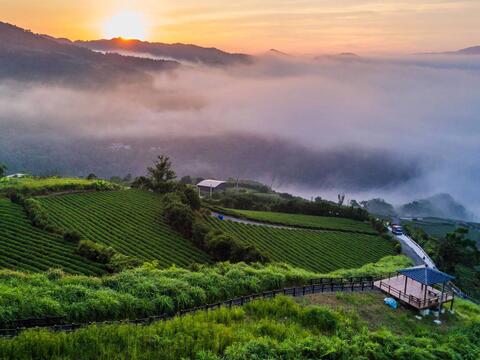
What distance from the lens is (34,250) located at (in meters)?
38.8

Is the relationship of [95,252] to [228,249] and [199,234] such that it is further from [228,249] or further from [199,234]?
[199,234]

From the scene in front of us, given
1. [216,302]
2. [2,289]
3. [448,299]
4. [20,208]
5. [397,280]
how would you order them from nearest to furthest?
[2,289] → [216,302] → [448,299] → [397,280] → [20,208]

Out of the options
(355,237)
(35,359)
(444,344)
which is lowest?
(355,237)

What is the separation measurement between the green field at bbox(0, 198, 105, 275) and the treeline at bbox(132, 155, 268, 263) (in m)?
14.4

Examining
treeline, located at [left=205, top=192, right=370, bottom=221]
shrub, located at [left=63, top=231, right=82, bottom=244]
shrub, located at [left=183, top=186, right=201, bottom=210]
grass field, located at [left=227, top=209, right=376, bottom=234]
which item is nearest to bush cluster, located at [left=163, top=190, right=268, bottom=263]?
shrub, located at [left=183, top=186, right=201, bottom=210]

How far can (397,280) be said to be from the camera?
1442 inches

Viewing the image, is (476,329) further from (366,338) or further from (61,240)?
(61,240)

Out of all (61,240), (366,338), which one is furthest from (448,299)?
(61,240)

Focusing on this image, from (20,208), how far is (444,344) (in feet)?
144

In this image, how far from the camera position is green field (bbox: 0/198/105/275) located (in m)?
35.5

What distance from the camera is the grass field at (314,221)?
74.5 metres

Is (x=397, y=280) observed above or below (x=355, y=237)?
above

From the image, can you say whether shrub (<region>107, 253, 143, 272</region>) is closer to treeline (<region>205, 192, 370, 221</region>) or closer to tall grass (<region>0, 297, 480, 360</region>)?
tall grass (<region>0, 297, 480, 360</region>)

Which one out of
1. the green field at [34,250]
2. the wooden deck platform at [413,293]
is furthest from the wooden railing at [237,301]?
the green field at [34,250]
